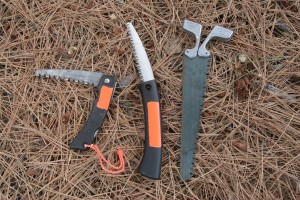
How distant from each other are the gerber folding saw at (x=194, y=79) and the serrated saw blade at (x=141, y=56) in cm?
29

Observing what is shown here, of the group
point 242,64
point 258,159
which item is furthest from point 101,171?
point 242,64

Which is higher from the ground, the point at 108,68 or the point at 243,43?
the point at 243,43

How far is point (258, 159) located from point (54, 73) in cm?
175

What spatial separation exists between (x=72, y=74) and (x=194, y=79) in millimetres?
989

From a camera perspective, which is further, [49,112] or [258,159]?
[49,112]

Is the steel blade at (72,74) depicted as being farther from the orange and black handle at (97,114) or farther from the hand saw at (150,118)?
the hand saw at (150,118)

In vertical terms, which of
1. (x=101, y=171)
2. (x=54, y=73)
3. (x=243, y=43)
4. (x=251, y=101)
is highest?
(x=243, y=43)

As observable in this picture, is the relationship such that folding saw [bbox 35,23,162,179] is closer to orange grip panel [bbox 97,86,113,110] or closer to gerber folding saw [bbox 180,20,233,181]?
orange grip panel [bbox 97,86,113,110]

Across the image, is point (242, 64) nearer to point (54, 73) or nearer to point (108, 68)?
point (108, 68)

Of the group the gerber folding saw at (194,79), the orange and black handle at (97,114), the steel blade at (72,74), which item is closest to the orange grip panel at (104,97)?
the orange and black handle at (97,114)

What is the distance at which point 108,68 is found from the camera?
2842mm

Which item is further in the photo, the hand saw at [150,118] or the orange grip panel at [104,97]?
the orange grip panel at [104,97]

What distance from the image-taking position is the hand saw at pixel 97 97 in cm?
269

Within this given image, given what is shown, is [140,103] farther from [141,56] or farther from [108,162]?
[108,162]
